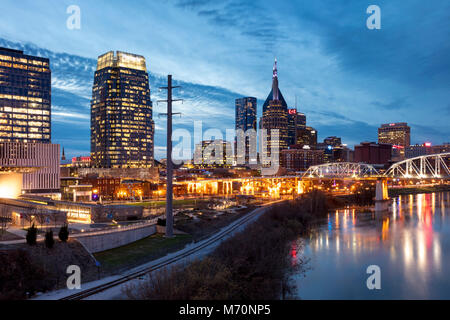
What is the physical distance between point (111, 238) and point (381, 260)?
29457mm

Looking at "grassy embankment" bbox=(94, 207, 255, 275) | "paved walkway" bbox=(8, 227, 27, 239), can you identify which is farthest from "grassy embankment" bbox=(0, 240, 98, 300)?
"paved walkway" bbox=(8, 227, 27, 239)

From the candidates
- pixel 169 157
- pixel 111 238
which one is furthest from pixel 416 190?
pixel 111 238

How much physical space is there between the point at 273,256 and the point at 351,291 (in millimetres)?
7247

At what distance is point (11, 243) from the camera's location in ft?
81.3

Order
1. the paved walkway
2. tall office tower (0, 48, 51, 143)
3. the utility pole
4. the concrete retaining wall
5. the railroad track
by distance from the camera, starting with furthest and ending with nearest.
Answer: tall office tower (0, 48, 51, 143) < the utility pole < the concrete retaining wall < the paved walkway < the railroad track

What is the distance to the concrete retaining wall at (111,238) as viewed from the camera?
95.9 ft

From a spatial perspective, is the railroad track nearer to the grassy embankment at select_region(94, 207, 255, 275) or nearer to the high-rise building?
the grassy embankment at select_region(94, 207, 255, 275)

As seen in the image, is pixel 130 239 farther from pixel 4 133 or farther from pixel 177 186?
pixel 4 133

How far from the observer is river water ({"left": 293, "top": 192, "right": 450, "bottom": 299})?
30562mm

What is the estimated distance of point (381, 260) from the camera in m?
41.3

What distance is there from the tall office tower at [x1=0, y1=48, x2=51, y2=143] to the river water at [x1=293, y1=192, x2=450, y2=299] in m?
125

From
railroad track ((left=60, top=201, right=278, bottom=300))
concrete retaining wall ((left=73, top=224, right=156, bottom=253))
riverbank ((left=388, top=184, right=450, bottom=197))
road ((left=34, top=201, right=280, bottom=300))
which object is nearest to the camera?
road ((left=34, top=201, right=280, bottom=300))

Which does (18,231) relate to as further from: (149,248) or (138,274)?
(138,274)
